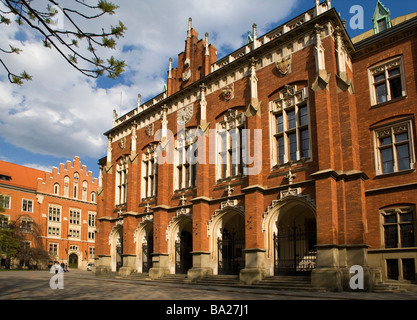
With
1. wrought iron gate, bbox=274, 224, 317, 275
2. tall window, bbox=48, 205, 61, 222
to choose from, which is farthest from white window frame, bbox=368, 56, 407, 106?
tall window, bbox=48, 205, 61, 222

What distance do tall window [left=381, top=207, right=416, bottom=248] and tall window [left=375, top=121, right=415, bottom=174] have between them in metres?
1.89

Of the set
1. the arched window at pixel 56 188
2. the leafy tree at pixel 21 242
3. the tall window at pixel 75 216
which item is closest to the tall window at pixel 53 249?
the leafy tree at pixel 21 242

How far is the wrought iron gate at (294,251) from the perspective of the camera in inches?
737

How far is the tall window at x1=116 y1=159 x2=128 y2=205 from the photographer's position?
102 feet

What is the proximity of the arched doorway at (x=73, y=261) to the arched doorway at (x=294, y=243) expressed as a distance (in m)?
41.0

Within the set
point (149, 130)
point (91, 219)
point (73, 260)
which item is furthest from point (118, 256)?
point (91, 219)

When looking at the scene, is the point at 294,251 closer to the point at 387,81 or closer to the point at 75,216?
the point at 387,81

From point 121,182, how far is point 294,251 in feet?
56.3

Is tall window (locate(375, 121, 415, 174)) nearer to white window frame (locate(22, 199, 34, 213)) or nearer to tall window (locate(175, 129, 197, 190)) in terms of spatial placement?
tall window (locate(175, 129, 197, 190))

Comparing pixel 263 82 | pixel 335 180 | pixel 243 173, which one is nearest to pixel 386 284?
pixel 335 180

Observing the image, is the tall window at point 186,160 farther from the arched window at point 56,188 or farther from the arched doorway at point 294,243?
the arched window at point 56,188

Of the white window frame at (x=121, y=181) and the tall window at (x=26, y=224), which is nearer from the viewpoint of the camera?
the white window frame at (x=121, y=181)

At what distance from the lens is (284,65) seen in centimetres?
2033
